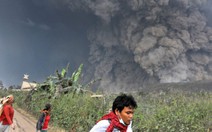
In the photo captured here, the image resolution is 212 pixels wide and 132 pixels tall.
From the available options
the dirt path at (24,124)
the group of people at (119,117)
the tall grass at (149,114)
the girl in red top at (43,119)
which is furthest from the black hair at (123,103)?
the dirt path at (24,124)

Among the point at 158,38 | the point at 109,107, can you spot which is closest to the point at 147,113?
the point at 109,107

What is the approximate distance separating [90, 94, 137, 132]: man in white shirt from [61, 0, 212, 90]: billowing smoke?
94487 mm

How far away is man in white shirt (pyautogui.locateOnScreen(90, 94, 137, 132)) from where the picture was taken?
3143 millimetres

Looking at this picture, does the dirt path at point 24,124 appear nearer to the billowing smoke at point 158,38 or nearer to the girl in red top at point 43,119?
the girl in red top at point 43,119

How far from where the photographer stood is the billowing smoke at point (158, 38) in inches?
3858

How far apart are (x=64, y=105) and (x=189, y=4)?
89950 mm

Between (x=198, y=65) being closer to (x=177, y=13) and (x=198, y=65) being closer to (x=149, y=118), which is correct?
(x=177, y=13)

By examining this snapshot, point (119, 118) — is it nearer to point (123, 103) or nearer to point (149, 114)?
point (123, 103)

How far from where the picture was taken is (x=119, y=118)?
3.25m

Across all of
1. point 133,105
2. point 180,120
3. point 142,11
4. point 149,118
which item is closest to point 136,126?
point 149,118

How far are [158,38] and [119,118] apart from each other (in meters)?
98.5

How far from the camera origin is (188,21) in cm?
9931

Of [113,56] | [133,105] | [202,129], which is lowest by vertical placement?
Result: [202,129]

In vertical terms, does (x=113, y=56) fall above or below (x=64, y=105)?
above
